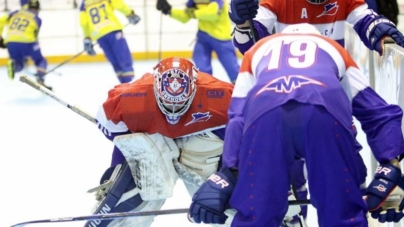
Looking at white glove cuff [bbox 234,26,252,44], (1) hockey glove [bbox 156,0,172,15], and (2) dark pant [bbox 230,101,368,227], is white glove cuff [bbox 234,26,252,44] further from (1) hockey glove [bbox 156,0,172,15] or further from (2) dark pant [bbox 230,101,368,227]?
(1) hockey glove [bbox 156,0,172,15]

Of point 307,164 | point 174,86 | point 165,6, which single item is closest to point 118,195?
point 174,86

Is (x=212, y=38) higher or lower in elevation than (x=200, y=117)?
lower

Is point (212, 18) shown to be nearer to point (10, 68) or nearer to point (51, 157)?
point (10, 68)

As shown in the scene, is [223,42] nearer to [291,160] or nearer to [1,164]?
[1,164]

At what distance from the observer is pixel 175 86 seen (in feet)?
9.66

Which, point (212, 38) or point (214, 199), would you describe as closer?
point (214, 199)

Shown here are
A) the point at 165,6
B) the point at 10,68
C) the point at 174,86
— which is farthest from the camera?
the point at 10,68

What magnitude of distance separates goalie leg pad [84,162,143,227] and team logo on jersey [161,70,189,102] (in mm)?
399

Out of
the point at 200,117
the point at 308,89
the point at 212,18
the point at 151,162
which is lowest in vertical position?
the point at 212,18

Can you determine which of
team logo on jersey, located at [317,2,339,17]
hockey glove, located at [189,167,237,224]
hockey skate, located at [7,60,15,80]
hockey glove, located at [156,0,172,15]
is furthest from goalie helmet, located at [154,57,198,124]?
hockey skate, located at [7,60,15,80]

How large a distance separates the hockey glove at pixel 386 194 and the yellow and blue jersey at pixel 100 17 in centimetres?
528

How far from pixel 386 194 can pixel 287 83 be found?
39 centimetres

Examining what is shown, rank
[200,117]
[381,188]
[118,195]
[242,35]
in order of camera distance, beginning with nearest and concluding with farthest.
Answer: [381,188]
[200,117]
[118,195]
[242,35]

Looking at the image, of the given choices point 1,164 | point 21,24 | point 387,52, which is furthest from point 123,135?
point 21,24
